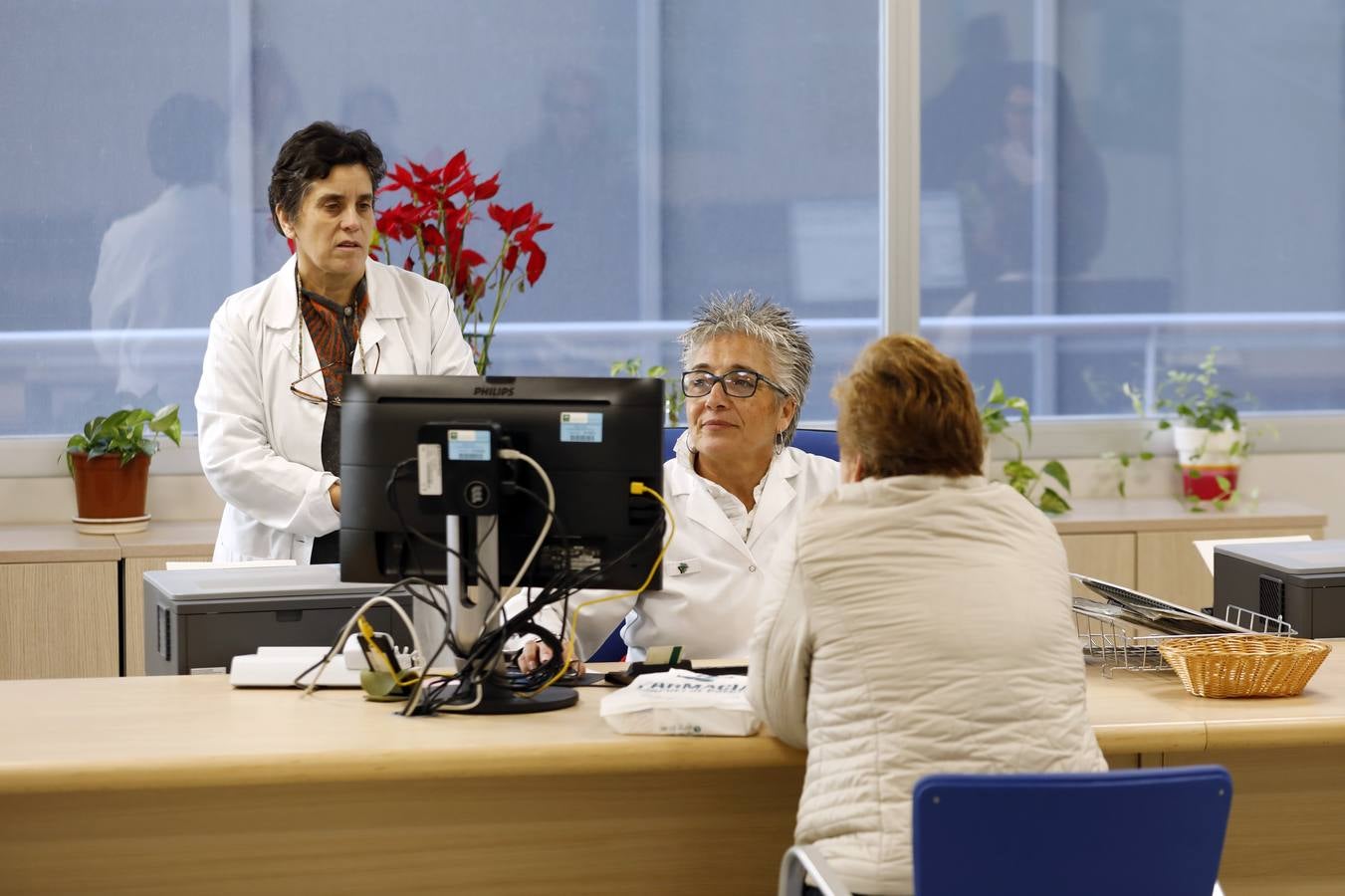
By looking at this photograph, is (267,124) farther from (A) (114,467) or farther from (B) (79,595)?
(B) (79,595)

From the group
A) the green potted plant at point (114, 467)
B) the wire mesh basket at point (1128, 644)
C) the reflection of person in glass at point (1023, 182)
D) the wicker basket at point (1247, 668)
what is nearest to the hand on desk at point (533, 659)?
the wire mesh basket at point (1128, 644)

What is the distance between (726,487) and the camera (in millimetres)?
2832

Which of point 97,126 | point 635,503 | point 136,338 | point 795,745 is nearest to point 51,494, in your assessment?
point 136,338

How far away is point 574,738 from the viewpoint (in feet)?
6.56

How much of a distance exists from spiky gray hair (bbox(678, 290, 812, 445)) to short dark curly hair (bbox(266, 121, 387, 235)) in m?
0.86

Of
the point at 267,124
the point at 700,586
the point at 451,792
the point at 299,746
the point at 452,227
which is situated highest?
the point at 267,124

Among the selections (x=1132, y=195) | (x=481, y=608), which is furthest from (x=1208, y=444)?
(x=481, y=608)

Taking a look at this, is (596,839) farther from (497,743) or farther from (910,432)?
(910,432)

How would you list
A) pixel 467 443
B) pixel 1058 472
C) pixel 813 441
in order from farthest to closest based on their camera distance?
pixel 1058 472
pixel 813 441
pixel 467 443

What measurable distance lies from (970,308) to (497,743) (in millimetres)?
3225

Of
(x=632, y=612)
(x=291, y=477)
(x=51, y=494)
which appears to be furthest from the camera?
(x=51, y=494)

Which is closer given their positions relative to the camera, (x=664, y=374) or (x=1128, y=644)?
(x=1128, y=644)

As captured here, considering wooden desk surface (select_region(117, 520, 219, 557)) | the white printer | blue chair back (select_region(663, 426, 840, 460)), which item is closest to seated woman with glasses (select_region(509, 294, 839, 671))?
blue chair back (select_region(663, 426, 840, 460))

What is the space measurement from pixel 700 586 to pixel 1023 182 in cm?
260
